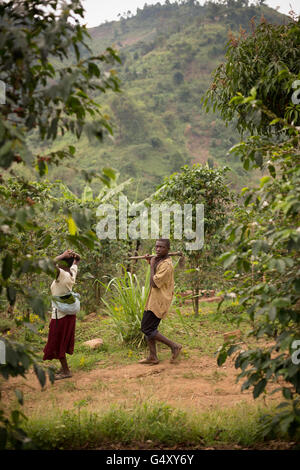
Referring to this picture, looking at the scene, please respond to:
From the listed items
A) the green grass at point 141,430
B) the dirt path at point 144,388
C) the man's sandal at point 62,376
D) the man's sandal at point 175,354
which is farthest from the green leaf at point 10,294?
the man's sandal at point 175,354

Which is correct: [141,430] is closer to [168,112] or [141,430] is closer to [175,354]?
[175,354]

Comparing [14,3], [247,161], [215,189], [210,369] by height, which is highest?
[14,3]

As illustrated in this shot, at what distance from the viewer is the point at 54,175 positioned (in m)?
27.2

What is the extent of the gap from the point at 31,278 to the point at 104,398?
10.0 ft

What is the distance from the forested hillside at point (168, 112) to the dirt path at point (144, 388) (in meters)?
16.5

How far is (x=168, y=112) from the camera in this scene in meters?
36.5

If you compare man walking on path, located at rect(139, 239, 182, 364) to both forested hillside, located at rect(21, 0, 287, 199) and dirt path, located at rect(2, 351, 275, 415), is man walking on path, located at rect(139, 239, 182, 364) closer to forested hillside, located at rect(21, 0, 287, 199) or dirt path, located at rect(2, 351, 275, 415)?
dirt path, located at rect(2, 351, 275, 415)

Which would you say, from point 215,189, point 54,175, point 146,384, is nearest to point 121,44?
point 54,175

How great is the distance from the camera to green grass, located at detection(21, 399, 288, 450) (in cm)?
302

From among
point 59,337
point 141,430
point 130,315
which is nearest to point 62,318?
point 59,337

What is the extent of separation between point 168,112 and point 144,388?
1346 inches

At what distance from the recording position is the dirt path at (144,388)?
3.96 metres
